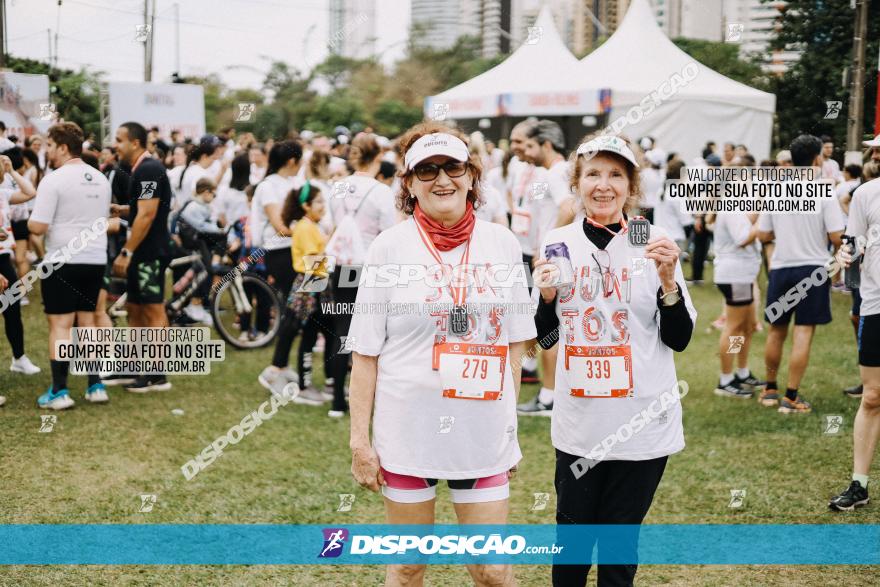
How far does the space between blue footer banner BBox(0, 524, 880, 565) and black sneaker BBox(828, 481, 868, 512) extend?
194 millimetres

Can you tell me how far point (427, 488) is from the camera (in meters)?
2.69

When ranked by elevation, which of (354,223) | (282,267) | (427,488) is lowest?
(427,488)

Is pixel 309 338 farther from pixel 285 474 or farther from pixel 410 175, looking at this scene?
pixel 410 175

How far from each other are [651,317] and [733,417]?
4282mm

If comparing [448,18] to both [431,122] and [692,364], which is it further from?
[431,122]

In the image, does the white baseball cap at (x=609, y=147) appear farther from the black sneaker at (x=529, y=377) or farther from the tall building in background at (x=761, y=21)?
the tall building in background at (x=761, y=21)

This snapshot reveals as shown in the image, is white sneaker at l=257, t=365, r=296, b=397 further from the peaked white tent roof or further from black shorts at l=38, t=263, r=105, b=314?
the peaked white tent roof

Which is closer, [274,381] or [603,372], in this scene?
[603,372]

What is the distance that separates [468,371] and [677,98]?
16.3m

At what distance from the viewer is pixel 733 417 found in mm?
6680

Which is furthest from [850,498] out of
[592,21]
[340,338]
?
[592,21]

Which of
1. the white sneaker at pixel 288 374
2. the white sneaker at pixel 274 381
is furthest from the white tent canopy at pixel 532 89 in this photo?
the white sneaker at pixel 274 381

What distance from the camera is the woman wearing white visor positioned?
2787mm

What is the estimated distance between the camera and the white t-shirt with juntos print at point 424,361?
2.61 meters
